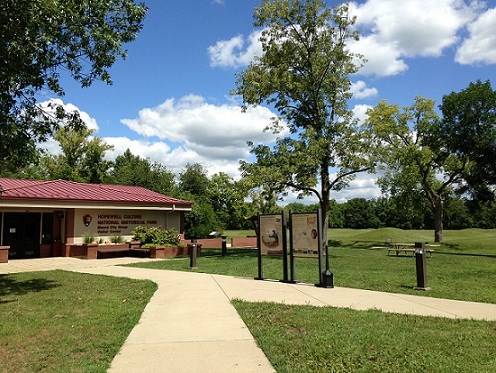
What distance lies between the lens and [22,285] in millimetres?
12125

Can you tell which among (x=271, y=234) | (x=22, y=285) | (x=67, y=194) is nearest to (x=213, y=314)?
(x=271, y=234)

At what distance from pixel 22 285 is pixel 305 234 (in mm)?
7760

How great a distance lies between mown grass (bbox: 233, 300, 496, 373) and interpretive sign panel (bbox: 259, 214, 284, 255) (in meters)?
4.57

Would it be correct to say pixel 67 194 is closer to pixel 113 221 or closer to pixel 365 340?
pixel 113 221

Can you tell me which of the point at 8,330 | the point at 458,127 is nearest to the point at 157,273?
the point at 8,330

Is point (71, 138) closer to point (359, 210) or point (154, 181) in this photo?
point (154, 181)

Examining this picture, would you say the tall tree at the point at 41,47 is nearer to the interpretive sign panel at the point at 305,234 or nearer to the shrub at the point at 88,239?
the interpretive sign panel at the point at 305,234

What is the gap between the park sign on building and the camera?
21641 mm

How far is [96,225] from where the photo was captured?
24.1m

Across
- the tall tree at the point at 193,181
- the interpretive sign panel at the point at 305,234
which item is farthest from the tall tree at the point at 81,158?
the interpretive sign panel at the point at 305,234

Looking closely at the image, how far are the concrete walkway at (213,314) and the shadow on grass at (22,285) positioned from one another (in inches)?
95.2

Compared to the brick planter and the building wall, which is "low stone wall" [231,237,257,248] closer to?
the building wall

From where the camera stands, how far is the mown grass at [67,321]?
5434 mm

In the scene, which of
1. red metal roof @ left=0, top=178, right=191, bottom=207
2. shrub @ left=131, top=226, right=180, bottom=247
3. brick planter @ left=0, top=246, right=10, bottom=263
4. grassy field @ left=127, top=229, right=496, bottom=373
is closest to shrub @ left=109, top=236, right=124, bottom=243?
shrub @ left=131, top=226, right=180, bottom=247
